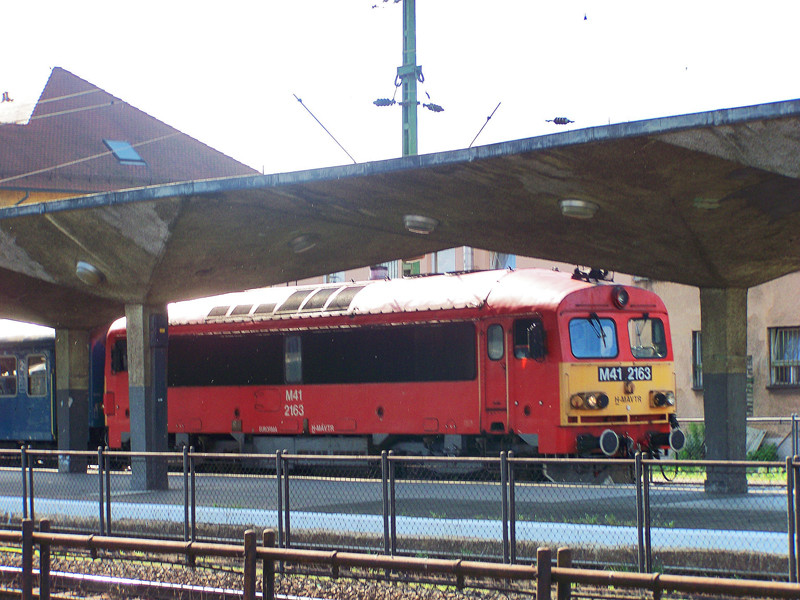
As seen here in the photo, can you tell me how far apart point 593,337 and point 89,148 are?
35624 millimetres

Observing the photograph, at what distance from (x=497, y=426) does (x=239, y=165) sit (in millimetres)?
36644

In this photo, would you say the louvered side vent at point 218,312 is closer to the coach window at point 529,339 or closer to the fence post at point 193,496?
the coach window at point 529,339

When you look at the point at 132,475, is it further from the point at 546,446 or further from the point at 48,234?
the point at 546,446

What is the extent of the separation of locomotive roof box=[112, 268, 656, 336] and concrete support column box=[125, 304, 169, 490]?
325 centimetres

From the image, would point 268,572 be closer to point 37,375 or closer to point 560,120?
point 560,120

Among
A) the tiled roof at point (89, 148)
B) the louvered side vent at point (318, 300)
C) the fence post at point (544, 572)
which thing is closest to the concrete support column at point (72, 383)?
the louvered side vent at point (318, 300)

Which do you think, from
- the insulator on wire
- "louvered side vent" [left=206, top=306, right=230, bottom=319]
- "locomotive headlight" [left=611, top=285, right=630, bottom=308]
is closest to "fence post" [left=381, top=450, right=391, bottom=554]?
"locomotive headlight" [left=611, top=285, right=630, bottom=308]

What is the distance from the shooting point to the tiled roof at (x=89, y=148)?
45.9 m

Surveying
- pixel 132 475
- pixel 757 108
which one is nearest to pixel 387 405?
pixel 132 475

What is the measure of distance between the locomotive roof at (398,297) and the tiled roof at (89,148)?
26469 mm

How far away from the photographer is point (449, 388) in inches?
703

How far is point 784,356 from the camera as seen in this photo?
86.1 ft

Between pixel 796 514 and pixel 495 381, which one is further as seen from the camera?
pixel 495 381

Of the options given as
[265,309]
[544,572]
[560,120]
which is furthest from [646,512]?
[560,120]
